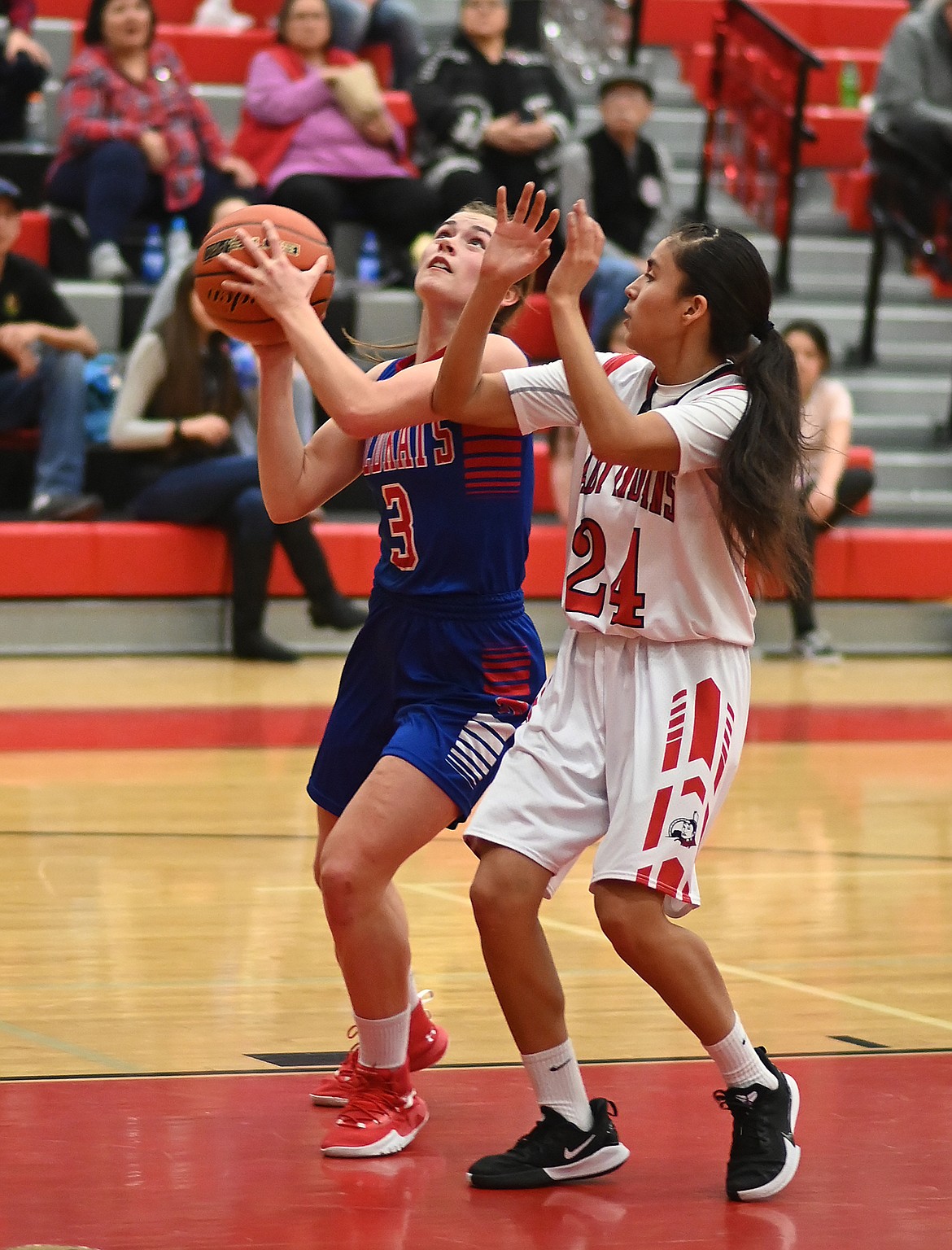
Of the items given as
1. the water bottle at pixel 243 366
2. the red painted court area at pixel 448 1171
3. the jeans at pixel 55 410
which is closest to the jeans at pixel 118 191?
the water bottle at pixel 243 366

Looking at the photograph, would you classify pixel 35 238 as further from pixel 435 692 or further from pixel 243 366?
pixel 435 692

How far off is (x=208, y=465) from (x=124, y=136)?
2104 mm

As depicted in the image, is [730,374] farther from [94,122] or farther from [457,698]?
[94,122]

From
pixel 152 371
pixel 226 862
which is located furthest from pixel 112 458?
pixel 226 862

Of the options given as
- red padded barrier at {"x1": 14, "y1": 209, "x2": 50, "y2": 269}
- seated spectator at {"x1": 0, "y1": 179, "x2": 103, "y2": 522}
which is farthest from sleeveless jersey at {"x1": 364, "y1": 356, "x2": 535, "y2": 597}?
red padded barrier at {"x1": 14, "y1": 209, "x2": 50, "y2": 269}

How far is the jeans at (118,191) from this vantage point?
410 inches

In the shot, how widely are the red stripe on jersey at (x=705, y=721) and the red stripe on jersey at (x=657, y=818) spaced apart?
0.24ft

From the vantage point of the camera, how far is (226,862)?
18.0 feet

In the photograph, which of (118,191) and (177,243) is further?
(177,243)

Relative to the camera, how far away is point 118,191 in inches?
413

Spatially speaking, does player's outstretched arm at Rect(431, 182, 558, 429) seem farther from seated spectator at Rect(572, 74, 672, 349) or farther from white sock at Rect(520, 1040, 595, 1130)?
seated spectator at Rect(572, 74, 672, 349)

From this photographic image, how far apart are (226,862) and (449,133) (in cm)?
676

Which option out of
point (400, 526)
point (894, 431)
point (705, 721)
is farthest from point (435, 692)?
point (894, 431)

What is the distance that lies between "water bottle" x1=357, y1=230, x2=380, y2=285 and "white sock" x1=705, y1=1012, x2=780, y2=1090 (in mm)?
8435
